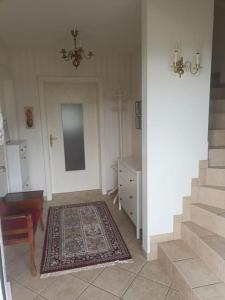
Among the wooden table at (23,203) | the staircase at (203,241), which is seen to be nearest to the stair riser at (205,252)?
the staircase at (203,241)

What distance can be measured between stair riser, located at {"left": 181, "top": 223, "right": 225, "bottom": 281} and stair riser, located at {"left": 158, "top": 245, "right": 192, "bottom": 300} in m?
0.25

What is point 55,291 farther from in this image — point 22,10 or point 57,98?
point 57,98

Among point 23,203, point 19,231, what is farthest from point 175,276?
point 23,203

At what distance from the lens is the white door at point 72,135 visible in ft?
12.3

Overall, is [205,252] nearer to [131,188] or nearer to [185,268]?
[185,268]

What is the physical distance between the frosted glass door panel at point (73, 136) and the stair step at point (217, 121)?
6.94 ft

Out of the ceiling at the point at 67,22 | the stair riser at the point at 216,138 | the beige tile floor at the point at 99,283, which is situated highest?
the ceiling at the point at 67,22

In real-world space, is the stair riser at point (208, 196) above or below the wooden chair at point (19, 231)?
above

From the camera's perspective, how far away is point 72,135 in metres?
3.89

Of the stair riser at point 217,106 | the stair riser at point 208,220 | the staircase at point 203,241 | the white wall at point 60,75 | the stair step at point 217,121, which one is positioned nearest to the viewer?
the staircase at point 203,241

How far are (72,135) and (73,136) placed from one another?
0.08ft

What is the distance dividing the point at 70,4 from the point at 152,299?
8.59 feet

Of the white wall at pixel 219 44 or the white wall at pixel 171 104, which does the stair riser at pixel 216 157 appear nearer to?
the white wall at pixel 171 104

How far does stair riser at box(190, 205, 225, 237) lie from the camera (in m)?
1.88
